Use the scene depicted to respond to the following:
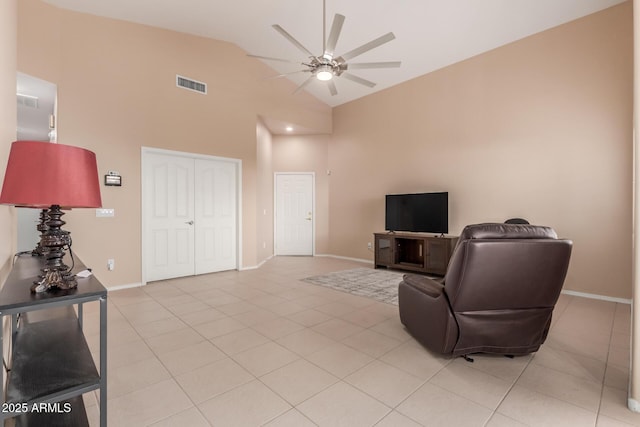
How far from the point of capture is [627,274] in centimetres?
388

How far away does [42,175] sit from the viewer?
1322 mm

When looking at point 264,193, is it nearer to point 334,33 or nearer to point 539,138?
point 334,33

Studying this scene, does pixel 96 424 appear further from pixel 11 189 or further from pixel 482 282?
pixel 482 282

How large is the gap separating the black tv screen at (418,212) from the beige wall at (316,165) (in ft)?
6.69

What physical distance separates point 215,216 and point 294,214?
8.41 ft

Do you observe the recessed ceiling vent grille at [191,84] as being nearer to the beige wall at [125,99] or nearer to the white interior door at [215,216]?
the beige wall at [125,99]

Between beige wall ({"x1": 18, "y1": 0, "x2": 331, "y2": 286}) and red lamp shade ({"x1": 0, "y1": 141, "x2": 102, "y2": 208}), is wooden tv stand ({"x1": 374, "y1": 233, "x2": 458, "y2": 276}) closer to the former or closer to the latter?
beige wall ({"x1": 18, "y1": 0, "x2": 331, "y2": 286})

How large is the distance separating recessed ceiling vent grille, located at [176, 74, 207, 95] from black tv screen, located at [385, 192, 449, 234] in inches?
155

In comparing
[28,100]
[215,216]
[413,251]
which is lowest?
[413,251]

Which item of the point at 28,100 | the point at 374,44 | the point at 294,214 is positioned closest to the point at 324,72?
the point at 374,44

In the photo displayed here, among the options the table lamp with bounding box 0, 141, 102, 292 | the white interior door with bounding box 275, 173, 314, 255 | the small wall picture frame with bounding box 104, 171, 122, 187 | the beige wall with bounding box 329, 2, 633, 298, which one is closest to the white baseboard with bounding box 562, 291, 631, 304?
the beige wall with bounding box 329, 2, 633, 298

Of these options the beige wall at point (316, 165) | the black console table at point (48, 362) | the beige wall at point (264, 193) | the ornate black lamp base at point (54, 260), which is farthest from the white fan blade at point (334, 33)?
the beige wall at point (316, 165)

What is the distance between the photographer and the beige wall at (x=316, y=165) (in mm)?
7695

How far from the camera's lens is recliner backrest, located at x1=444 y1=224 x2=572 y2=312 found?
2094mm
